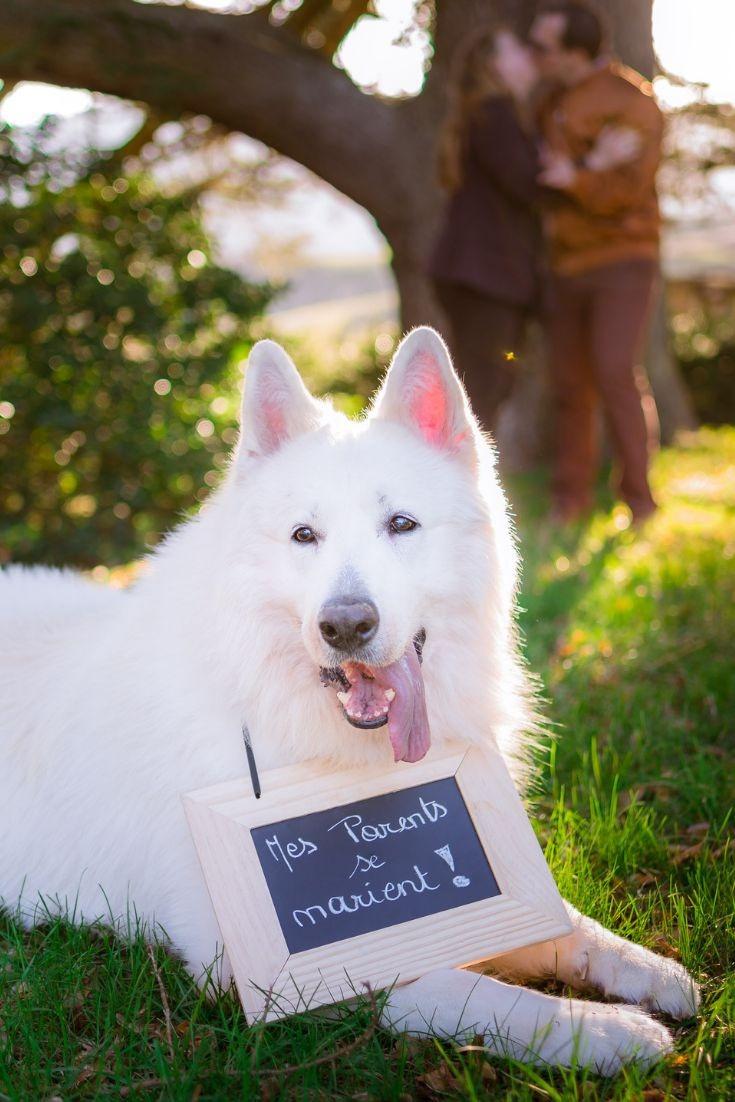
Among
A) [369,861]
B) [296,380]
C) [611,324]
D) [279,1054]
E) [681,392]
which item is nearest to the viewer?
[279,1054]

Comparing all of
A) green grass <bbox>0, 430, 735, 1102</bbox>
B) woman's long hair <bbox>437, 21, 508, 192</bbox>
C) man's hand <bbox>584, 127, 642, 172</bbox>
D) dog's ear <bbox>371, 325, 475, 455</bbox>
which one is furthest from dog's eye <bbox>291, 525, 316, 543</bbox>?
man's hand <bbox>584, 127, 642, 172</bbox>

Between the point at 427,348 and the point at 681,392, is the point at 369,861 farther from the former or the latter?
the point at 681,392

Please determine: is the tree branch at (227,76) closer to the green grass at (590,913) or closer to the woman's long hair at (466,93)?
the woman's long hair at (466,93)

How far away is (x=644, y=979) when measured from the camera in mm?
2137

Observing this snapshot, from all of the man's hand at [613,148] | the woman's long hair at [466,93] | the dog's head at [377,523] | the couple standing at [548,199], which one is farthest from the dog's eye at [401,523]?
the man's hand at [613,148]

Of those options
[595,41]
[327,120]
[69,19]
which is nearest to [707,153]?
[327,120]

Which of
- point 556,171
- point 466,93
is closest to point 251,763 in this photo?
point 556,171

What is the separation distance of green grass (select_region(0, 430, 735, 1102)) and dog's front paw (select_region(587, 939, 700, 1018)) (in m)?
0.05

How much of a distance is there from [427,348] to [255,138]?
6435 millimetres

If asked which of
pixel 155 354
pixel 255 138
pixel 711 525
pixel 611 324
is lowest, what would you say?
pixel 711 525

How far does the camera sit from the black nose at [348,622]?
1966 millimetres

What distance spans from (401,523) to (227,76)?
21.1ft

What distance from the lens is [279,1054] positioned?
1.99m

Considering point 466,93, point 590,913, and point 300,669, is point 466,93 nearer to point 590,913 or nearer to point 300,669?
point 300,669
